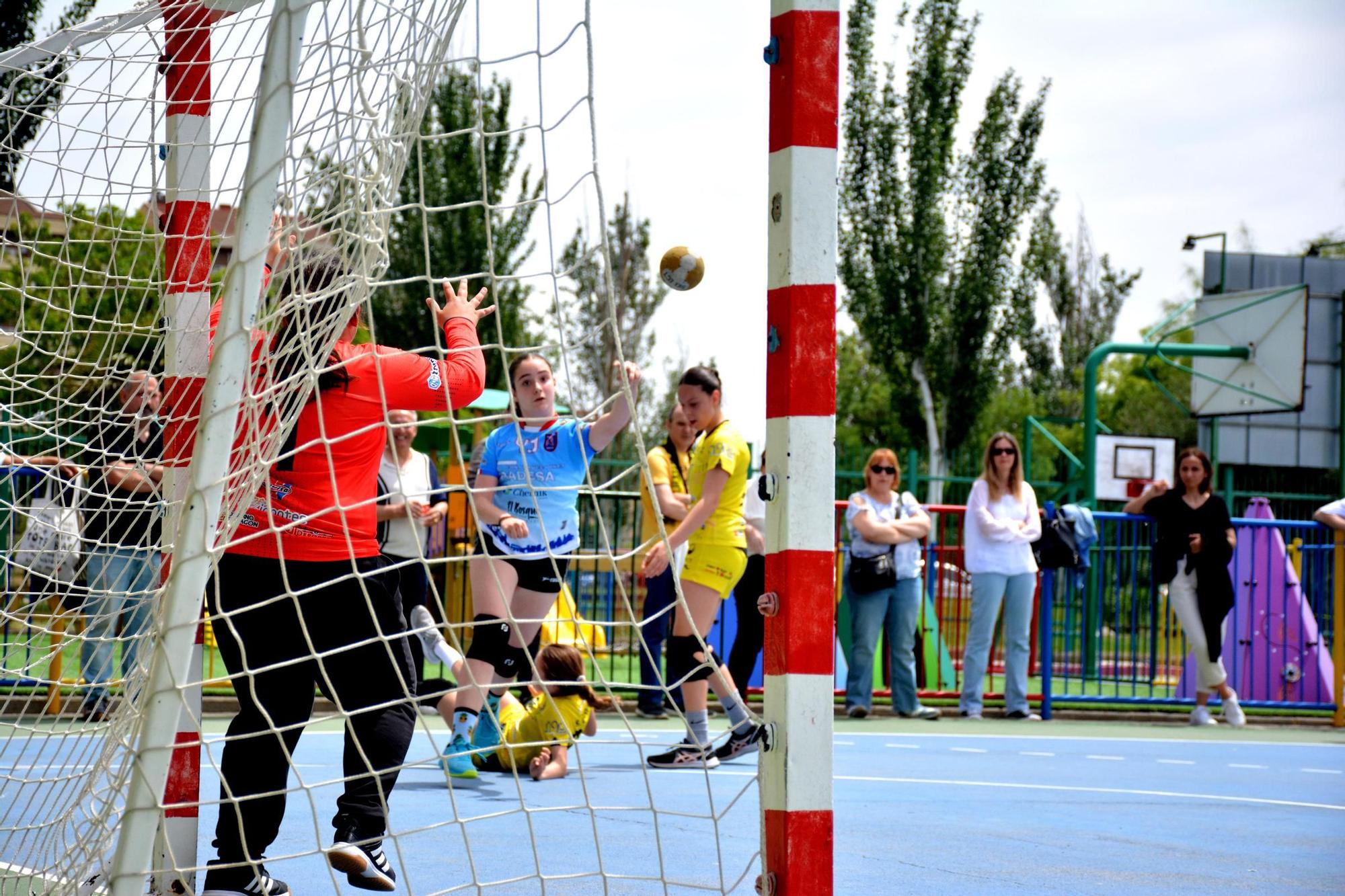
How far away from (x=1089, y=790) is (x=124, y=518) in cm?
491

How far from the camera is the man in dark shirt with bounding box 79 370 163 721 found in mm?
4480

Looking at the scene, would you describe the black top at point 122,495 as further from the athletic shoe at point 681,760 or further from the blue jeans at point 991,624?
the blue jeans at point 991,624

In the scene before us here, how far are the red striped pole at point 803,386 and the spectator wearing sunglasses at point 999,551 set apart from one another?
7503mm

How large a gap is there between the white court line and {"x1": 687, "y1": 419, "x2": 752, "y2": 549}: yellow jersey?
4.58 ft

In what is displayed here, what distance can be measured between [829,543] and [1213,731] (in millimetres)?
8393

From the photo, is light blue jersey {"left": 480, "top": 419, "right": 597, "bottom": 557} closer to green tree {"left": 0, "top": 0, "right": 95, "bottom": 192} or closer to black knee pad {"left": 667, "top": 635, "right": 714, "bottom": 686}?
black knee pad {"left": 667, "top": 635, "right": 714, "bottom": 686}

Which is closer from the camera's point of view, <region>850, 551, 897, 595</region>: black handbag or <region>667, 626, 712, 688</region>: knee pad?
<region>667, 626, 712, 688</region>: knee pad

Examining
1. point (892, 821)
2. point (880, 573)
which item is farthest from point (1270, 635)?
point (892, 821)

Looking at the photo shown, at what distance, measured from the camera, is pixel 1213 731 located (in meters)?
10.6

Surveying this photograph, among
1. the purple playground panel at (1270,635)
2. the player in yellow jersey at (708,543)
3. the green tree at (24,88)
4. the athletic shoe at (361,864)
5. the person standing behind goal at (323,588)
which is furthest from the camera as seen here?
the purple playground panel at (1270,635)

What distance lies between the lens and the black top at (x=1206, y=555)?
425 inches

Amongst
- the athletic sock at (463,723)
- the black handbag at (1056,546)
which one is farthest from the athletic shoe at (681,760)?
the black handbag at (1056,546)

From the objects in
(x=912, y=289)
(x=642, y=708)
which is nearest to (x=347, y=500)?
(x=642, y=708)

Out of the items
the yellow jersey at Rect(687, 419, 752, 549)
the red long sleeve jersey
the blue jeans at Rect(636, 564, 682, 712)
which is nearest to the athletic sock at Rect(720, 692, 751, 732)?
the yellow jersey at Rect(687, 419, 752, 549)
